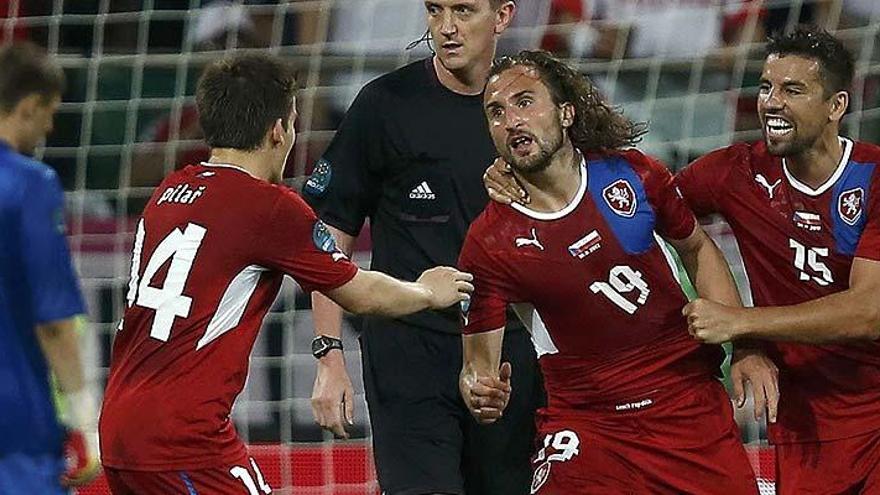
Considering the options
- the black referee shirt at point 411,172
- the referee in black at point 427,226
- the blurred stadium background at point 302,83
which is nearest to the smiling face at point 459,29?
the referee in black at point 427,226

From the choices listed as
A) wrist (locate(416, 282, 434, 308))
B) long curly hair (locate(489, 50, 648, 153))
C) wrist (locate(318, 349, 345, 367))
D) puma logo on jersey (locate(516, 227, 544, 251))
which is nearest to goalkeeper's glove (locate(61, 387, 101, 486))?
wrist (locate(416, 282, 434, 308))

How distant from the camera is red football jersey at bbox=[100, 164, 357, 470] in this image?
3.96 m

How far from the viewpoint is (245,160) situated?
4.14 m

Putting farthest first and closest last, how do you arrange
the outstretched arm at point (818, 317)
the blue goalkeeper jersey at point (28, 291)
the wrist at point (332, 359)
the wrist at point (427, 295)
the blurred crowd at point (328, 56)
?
the blurred crowd at point (328, 56) < the wrist at point (332, 359) < the wrist at point (427, 295) < the outstretched arm at point (818, 317) < the blue goalkeeper jersey at point (28, 291)

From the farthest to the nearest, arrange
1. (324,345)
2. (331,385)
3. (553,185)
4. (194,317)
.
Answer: (324,345), (331,385), (553,185), (194,317)

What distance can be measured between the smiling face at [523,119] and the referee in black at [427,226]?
1.27 ft

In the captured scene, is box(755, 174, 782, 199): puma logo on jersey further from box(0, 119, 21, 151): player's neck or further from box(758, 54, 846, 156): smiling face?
box(0, 119, 21, 151): player's neck

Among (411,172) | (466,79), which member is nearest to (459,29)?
(466,79)

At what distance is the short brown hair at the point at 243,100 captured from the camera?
412 centimetres

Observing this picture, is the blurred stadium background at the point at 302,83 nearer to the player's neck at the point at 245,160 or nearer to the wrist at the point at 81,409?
the player's neck at the point at 245,160

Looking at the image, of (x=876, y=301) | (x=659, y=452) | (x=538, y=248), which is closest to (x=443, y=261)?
(x=538, y=248)

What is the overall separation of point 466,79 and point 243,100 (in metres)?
0.86

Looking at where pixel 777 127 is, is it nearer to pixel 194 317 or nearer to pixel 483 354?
pixel 483 354

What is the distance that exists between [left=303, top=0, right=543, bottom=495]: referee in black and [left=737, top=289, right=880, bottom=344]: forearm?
0.89m
